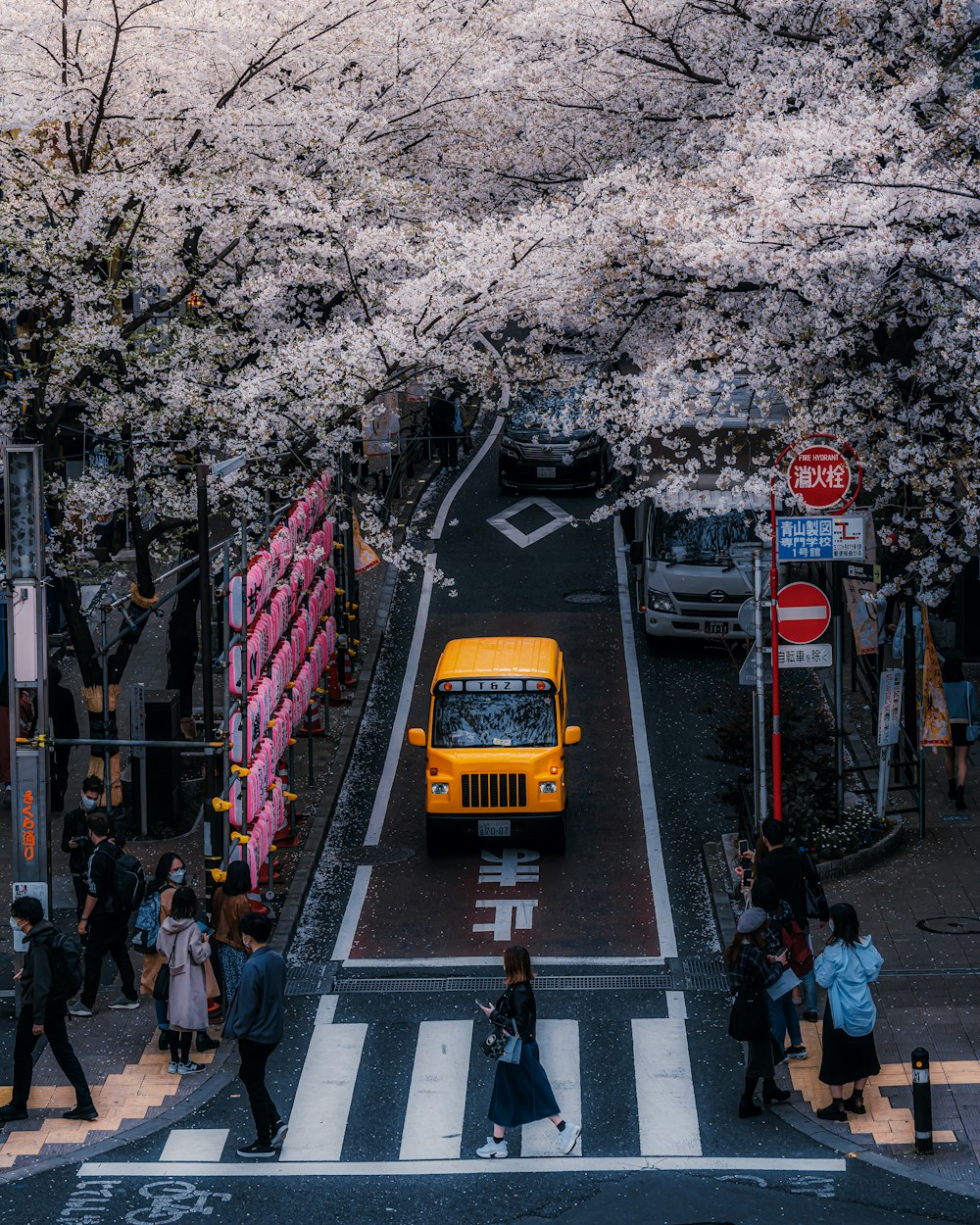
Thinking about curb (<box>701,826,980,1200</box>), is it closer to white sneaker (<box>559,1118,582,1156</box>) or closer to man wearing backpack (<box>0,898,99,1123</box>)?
white sneaker (<box>559,1118,582,1156</box>)

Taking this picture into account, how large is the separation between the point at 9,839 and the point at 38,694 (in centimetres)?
612

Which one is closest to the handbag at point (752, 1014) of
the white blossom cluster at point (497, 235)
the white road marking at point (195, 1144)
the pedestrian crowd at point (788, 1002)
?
the pedestrian crowd at point (788, 1002)

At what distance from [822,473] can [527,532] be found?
17.9 m

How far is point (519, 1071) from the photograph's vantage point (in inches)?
505

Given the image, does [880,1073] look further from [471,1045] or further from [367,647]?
[367,647]

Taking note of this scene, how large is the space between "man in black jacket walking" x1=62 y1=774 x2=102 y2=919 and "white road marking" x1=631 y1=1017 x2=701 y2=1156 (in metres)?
5.63

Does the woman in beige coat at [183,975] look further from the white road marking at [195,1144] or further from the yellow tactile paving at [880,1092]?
the yellow tactile paving at [880,1092]

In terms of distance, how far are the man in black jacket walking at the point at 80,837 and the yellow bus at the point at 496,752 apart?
391 cm

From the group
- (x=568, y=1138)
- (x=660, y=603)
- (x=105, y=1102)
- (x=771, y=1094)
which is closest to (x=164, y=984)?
(x=105, y=1102)

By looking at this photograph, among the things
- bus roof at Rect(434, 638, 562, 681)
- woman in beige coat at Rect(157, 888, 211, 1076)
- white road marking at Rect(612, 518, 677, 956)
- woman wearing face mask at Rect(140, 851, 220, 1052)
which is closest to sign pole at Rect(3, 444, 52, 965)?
woman wearing face mask at Rect(140, 851, 220, 1052)

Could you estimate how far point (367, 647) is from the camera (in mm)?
28344

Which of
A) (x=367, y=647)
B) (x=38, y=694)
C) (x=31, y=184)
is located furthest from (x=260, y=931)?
(x=367, y=647)

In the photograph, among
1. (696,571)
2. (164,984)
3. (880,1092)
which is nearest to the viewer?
(880,1092)

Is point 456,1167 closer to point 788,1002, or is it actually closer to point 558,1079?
point 558,1079
